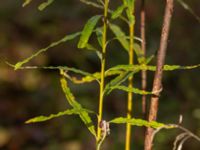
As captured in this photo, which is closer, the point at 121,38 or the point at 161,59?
the point at 161,59

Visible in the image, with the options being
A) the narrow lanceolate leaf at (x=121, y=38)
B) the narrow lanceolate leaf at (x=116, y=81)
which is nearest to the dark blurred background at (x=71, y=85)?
the narrow lanceolate leaf at (x=121, y=38)

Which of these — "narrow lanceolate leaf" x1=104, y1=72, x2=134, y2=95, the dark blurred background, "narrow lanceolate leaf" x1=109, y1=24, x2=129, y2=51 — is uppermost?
"narrow lanceolate leaf" x1=109, y1=24, x2=129, y2=51

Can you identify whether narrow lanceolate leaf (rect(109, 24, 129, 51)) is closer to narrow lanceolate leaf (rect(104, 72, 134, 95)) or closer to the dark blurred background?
narrow lanceolate leaf (rect(104, 72, 134, 95))

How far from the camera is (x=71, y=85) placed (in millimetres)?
4262

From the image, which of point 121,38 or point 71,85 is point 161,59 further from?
point 71,85

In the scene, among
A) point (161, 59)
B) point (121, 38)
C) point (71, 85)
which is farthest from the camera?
point (71, 85)

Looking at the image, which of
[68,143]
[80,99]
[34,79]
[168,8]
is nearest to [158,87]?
[168,8]

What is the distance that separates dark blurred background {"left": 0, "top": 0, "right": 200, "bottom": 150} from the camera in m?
3.92

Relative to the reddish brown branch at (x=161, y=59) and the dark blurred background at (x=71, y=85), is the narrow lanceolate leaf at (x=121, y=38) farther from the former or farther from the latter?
the dark blurred background at (x=71, y=85)

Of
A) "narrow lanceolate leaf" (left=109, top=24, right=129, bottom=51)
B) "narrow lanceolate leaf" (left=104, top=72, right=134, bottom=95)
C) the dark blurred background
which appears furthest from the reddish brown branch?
the dark blurred background

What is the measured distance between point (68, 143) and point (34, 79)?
0.84 m

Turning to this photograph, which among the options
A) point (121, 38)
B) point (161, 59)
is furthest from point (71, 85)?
point (161, 59)

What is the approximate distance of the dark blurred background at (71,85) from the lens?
3.92 meters

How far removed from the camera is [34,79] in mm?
4602
